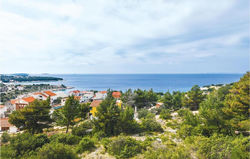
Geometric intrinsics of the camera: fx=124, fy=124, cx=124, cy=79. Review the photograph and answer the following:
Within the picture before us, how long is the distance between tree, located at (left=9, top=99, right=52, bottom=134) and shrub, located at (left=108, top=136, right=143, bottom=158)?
7938 millimetres

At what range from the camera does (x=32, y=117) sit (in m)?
11.5

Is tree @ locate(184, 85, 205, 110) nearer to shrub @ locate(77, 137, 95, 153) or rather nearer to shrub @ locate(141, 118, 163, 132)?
shrub @ locate(141, 118, 163, 132)

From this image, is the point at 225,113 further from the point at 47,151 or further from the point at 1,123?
the point at 1,123

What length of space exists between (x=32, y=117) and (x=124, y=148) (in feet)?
30.9

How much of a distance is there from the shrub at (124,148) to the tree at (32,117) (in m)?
7.94

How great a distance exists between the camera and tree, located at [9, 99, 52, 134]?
1121 cm

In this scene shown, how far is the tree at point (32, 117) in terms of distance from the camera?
1121 centimetres

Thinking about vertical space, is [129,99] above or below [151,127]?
above

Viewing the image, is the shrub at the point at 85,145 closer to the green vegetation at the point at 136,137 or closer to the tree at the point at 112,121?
the green vegetation at the point at 136,137

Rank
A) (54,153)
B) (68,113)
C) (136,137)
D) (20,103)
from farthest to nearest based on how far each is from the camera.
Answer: (20,103) < (68,113) < (136,137) < (54,153)

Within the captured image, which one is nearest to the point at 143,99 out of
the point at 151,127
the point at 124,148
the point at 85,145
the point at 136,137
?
the point at 151,127

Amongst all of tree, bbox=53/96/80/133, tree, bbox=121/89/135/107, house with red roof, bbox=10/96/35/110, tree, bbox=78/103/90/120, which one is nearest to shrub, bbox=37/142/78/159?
tree, bbox=53/96/80/133

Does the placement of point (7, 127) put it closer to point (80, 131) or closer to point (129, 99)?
point (80, 131)

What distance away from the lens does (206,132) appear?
9.84 metres
